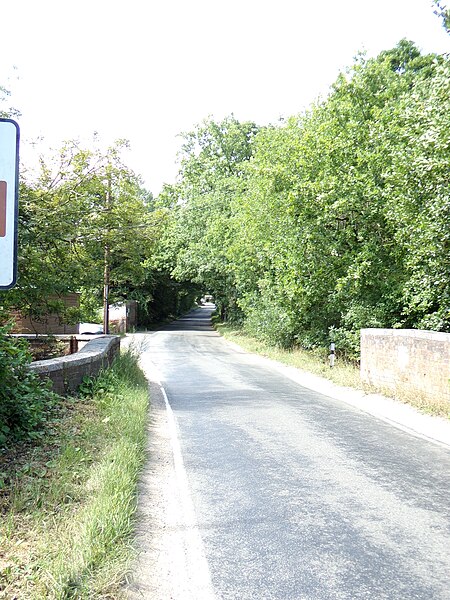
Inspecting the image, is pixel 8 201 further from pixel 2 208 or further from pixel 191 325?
pixel 191 325

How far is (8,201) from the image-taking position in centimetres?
260

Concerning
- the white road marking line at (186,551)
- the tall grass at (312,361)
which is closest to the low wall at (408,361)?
the tall grass at (312,361)

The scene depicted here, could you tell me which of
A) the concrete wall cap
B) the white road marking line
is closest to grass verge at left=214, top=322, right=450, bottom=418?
the concrete wall cap

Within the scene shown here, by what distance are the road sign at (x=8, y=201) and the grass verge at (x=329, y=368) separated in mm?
8949

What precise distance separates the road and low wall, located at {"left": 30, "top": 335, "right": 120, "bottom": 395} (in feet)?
4.50

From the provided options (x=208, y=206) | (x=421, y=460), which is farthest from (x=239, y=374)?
(x=208, y=206)

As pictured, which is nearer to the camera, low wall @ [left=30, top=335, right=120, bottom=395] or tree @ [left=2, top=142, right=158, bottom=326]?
low wall @ [left=30, top=335, right=120, bottom=395]

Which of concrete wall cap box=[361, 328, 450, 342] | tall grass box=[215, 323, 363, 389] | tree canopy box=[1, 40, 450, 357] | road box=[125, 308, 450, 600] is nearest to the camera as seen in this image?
road box=[125, 308, 450, 600]

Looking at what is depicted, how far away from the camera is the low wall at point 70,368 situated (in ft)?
26.2

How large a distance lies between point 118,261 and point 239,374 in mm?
4726

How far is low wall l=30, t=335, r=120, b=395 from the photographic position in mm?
8000

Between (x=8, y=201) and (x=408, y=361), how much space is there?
10692 mm

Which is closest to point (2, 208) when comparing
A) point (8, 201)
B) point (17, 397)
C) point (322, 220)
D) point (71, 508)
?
point (8, 201)

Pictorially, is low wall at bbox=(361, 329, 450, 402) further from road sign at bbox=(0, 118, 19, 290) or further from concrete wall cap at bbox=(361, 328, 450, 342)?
road sign at bbox=(0, 118, 19, 290)
